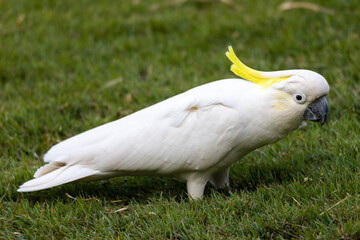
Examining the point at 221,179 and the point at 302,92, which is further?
the point at 221,179

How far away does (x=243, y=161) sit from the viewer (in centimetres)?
392

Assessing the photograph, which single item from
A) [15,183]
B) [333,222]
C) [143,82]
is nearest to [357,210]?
[333,222]

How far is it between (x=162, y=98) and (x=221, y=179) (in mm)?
1552

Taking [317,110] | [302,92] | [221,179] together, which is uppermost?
[302,92]

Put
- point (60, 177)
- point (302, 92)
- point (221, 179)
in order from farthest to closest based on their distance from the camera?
point (221, 179) < point (60, 177) < point (302, 92)

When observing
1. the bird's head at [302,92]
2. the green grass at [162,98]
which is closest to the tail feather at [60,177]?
the green grass at [162,98]

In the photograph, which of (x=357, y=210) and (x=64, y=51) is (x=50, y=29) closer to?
(x=64, y=51)

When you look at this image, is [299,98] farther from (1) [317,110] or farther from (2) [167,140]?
(2) [167,140]

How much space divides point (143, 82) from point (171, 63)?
1.75 ft

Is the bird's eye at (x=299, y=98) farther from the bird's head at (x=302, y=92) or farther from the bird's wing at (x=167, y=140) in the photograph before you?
the bird's wing at (x=167, y=140)

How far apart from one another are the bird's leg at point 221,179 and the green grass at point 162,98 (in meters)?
0.09

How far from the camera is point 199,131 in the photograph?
3232 mm

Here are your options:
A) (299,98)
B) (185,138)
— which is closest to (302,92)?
(299,98)

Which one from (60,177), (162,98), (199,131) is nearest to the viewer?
(199,131)
